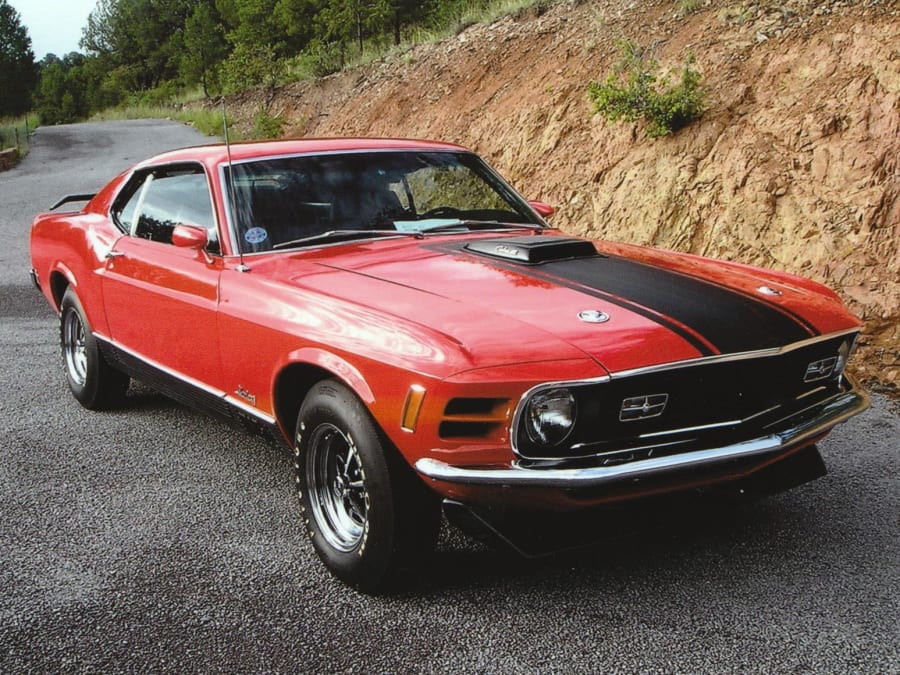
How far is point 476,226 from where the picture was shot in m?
4.09

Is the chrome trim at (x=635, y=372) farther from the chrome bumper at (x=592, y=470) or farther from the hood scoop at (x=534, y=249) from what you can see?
the hood scoop at (x=534, y=249)

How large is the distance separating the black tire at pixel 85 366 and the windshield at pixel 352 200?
1719 millimetres

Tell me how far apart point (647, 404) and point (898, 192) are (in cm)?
503

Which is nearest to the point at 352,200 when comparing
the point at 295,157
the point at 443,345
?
the point at 295,157

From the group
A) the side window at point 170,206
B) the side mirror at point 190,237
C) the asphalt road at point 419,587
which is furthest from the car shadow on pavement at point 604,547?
the side window at point 170,206

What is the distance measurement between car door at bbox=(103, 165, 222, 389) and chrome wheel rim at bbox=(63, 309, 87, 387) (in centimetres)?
79

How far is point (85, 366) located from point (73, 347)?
0.32 metres

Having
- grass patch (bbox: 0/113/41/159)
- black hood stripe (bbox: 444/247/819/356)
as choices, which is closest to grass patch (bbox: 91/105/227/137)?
grass patch (bbox: 0/113/41/159)

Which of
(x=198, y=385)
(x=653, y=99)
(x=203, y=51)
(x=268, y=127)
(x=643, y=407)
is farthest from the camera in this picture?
(x=203, y=51)

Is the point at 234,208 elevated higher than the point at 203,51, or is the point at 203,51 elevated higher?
the point at 203,51

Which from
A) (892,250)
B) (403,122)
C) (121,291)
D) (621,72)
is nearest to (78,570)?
(121,291)

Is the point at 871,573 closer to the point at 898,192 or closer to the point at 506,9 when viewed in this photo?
the point at 898,192

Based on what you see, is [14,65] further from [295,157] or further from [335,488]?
[335,488]

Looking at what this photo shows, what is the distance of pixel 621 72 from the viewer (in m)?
10.0
